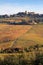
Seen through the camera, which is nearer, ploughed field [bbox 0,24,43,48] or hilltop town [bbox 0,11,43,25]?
ploughed field [bbox 0,24,43,48]

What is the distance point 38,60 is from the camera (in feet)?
91.3

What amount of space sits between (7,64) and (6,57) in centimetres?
178

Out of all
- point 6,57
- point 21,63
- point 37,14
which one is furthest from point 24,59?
point 37,14

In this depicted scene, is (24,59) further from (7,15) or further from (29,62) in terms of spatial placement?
(7,15)

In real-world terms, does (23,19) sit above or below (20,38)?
below

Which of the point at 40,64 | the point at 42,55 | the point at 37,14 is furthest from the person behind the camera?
the point at 37,14

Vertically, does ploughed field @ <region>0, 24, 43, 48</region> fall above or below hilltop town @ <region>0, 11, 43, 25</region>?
above

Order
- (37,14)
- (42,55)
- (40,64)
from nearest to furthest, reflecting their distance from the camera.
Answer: (40,64), (42,55), (37,14)

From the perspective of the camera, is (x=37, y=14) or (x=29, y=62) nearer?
(x=29, y=62)

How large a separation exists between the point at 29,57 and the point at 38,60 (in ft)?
4.99

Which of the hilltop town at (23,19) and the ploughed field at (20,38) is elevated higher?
the ploughed field at (20,38)

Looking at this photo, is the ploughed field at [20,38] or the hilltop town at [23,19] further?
the hilltop town at [23,19]

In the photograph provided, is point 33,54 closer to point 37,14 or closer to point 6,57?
point 6,57

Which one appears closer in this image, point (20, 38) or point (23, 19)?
point (20, 38)
